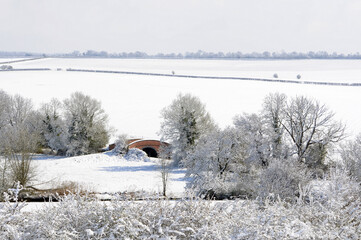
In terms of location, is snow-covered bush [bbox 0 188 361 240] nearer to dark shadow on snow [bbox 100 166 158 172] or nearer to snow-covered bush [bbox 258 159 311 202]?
snow-covered bush [bbox 258 159 311 202]

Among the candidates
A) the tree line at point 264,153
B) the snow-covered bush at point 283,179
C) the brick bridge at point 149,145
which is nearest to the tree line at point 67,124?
the brick bridge at point 149,145

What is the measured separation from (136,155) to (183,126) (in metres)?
6.37

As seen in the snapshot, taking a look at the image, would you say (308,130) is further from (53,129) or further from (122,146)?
(53,129)

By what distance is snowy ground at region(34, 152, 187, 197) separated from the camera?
2978cm

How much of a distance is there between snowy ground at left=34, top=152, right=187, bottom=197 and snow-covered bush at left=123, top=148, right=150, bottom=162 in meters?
0.61

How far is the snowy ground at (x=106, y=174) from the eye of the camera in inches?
1172

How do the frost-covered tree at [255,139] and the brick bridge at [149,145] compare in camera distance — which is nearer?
the frost-covered tree at [255,139]

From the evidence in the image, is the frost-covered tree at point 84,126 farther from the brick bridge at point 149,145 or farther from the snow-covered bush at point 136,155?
the snow-covered bush at point 136,155

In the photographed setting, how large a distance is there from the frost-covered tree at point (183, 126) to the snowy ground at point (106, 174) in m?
3.33

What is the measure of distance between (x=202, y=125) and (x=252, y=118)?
1163 cm

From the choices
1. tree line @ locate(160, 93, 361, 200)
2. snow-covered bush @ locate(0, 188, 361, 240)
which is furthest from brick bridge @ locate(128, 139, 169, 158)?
snow-covered bush @ locate(0, 188, 361, 240)

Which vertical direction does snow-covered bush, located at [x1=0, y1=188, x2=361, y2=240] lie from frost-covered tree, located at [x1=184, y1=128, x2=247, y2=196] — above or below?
above

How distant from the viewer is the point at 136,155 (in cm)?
4284

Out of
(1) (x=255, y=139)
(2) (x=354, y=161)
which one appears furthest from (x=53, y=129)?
(2) (x=354, y=161)
